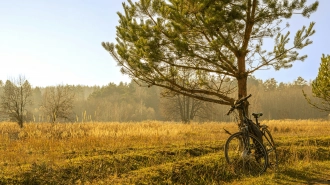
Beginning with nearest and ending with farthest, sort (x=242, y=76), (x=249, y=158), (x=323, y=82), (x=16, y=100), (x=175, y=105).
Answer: (x=249, y=158) < (x=242, y=76) < (x=323, y=82) < (x=16, y=100) < (x=175, y=105)

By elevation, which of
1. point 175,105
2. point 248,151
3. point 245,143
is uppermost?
point 175,105

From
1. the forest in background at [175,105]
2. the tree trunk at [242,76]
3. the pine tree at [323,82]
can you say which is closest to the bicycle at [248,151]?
the tree trunk at [242,76]

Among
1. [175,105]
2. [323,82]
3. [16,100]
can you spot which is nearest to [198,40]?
[323,82]

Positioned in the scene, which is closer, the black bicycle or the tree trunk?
the black bicycle

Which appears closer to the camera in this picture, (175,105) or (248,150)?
(248,150)

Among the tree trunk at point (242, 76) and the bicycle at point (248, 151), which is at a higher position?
the tree trunk at point (242, 76)

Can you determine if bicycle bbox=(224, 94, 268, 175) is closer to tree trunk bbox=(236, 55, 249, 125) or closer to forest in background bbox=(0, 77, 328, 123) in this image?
tree trunk bbox=(236, 55, 249, 125)

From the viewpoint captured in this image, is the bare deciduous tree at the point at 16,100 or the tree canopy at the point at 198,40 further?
the bare deciduous tree at the point at 16,100

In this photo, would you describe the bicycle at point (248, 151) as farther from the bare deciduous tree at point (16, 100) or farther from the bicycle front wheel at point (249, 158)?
the bare deciduous tree at point (16, 100)

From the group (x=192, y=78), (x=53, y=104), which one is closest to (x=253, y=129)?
(x=192, y=78)

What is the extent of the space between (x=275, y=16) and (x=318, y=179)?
4592 millimetres

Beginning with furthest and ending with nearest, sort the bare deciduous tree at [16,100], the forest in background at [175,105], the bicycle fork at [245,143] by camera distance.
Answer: the forest in background at [175,105] < the bare deciduous tree at [16,100] < the bicycle fork at [245,143]

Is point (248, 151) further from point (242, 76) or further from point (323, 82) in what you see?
point (323, 82)

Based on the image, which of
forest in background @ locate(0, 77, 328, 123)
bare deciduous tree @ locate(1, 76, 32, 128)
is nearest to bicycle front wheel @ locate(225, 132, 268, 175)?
bare deciduous tree @ locate(1, 76, 32, 128)
